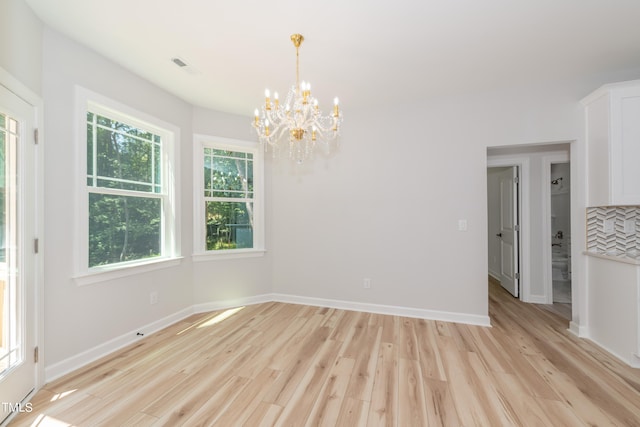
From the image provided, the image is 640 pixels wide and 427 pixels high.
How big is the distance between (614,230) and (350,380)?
9.57 feet

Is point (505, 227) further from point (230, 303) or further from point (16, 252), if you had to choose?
point (16, 252)

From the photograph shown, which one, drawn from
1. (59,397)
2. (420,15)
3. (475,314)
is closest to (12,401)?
(59,397)

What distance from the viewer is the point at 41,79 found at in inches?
74.5

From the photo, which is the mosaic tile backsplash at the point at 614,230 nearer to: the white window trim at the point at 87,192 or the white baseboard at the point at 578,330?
the white baseboard at the point at 578,330

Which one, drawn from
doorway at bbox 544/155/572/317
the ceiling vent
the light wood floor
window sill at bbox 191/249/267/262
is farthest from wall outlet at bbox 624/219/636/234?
the ceiling vent

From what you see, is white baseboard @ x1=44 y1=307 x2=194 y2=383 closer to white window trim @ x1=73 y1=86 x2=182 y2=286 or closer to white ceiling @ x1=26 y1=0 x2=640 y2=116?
white window trim @ x1=73 y1=86 x2=182 y2=286

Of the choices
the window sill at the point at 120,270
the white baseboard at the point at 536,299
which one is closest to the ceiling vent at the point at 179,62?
the window sill at the point at 120,270

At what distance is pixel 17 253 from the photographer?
5.49 ft

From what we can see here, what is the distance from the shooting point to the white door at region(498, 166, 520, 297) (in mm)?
3889

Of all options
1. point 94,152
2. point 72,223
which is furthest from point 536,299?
point 94,152

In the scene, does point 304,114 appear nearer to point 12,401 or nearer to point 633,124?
point 12,401

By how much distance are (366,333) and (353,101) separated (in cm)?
265

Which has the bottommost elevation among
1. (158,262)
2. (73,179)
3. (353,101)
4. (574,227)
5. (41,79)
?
(158,262)

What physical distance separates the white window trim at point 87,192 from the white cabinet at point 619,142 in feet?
14.1
